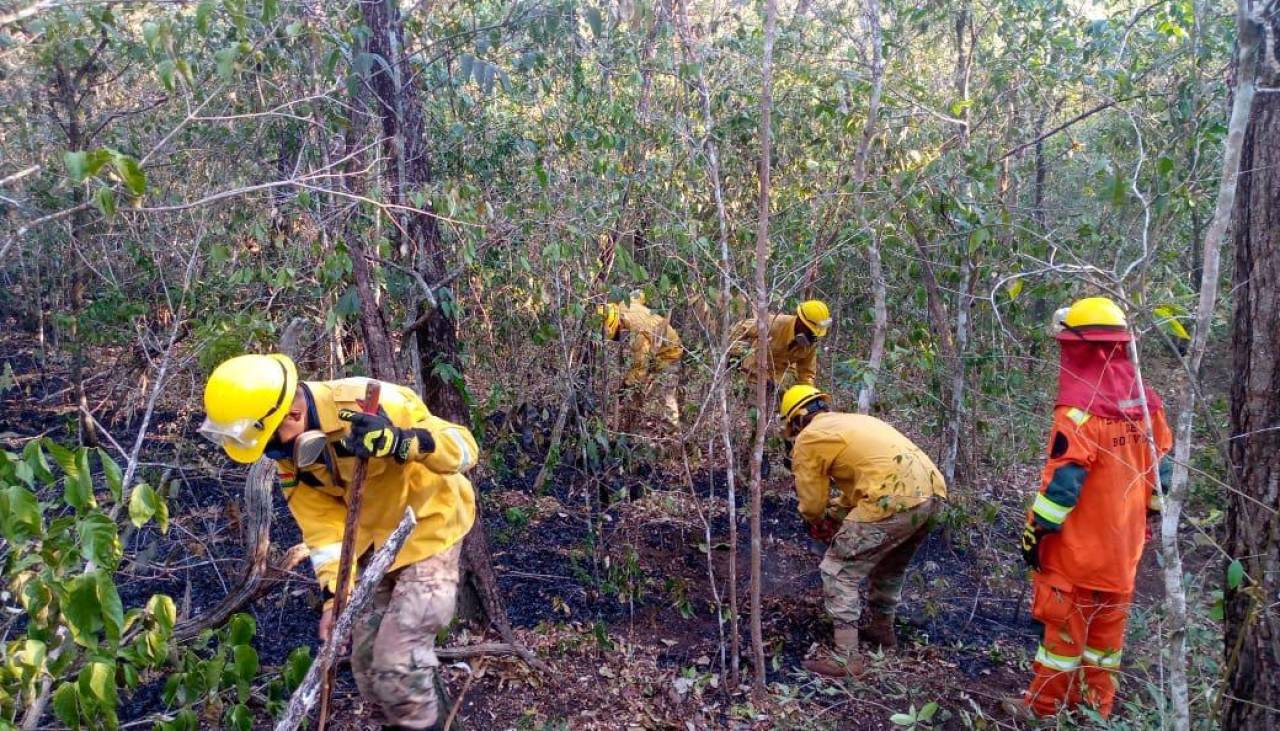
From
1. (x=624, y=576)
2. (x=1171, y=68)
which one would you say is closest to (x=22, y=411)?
(x=624, y=576)

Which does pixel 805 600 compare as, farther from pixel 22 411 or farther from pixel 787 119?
pixel 22 411

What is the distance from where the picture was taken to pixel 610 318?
5.04 m

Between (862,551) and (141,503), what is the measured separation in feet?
10.8

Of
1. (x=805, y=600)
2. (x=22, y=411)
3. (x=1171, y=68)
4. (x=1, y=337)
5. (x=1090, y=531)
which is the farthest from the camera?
(x=1, y=337)

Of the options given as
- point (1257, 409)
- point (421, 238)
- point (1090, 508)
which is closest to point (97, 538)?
A: point (421, 238)

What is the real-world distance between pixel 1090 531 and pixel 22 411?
8.87 metres

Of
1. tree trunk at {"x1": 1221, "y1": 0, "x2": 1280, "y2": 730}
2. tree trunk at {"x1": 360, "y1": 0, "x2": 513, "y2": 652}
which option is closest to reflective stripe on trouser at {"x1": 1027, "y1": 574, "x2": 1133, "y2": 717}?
tree trunk at {"x1": 1221, "y1": 0, "x2": 1280, "y2": 730}

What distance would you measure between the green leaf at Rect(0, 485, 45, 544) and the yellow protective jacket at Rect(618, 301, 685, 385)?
11.9ft

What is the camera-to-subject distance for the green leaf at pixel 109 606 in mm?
2008

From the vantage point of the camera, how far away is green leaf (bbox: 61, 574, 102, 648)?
200cm

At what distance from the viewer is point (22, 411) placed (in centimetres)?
805

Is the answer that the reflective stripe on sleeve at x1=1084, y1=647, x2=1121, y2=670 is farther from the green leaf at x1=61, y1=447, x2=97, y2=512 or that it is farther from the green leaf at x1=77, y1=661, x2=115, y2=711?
the green leaf at x1=61, y1=447, x2=97, y2=512

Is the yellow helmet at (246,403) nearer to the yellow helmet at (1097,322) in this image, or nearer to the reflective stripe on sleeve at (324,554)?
the reflective stripe on sleeve at (324,554)

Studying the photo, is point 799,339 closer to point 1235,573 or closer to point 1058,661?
point 1058,661
